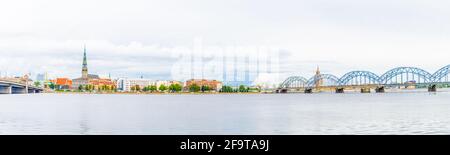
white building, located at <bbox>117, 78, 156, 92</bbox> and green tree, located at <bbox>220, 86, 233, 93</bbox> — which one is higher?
white building, located at <bbox>117, 78, 156, 92</bbox>

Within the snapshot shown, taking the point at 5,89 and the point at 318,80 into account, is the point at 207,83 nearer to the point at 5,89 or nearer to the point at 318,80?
the point at 318,80

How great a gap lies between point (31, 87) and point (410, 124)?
366 feet

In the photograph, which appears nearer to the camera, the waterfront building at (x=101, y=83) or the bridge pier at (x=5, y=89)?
the bridge pier at (x=5, y=89)

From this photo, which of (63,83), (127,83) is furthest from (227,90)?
(63,83)


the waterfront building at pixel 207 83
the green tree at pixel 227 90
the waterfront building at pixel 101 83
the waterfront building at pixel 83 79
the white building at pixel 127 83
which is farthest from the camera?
the white building at pixel 127 83

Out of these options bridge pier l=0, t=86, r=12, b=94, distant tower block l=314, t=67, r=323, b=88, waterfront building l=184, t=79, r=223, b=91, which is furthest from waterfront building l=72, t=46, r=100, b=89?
distant tower block l=314, t=67, r=323, b=88

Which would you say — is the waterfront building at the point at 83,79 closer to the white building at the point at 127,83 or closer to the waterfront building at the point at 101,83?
the waterfront building at the point at 101,83

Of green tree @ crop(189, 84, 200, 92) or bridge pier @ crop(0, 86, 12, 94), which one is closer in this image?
bridge pier @ crop(0, 86, 12, 94)

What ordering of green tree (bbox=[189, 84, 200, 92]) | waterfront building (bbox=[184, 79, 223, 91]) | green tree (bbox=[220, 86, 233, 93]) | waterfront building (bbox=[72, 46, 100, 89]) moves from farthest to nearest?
waterfront building (bbox=[72, 46, 100, 89]), waterfront building (bbox=[184, 79, 223, 91]), green tree (bbox=[220, 86, 233, 93]), green tree (bbox=[189, 84, 200, 92])

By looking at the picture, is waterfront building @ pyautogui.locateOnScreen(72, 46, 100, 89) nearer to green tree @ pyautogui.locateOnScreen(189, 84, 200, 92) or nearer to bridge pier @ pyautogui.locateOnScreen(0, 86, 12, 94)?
green tree @ pyautogui.locateOnScreen(189, 84, 200, 92)

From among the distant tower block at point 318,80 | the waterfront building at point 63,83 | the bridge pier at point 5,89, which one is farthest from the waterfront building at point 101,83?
the distant tower block at point 318,80

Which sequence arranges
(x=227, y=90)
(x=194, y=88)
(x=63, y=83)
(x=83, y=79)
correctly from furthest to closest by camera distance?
(x=63, y=83) → (x=83, y=79) → (x=227, y=90) → (x=194, y=88)
